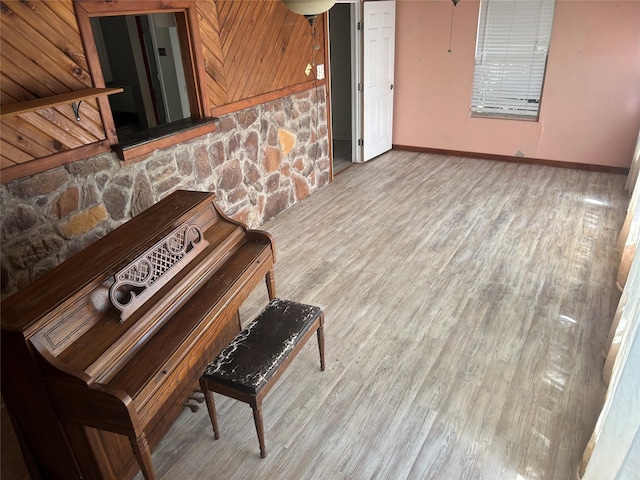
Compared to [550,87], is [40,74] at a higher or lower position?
higher

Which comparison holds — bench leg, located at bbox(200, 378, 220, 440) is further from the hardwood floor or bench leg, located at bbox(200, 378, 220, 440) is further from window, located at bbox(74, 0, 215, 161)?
window, located at bbox(74, 0, 215, 161)

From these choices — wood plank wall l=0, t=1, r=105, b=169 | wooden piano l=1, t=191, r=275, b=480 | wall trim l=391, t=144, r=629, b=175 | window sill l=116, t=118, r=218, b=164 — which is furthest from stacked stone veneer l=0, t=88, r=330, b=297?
wall trim l=391, t=144, r=629, b=175

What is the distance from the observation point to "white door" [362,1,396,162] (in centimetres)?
561

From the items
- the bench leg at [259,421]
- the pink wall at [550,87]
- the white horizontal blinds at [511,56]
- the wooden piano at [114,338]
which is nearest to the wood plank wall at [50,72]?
the wooden piano at [114,338]

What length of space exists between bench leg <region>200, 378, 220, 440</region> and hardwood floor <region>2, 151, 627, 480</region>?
0.17ft

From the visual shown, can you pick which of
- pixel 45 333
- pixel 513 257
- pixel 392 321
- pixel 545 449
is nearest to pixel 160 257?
pixel 45 333

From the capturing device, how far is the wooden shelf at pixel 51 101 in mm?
2057

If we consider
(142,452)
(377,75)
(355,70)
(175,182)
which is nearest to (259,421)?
(142,452)

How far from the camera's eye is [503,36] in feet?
18.7

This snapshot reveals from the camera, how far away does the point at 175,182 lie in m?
3.38

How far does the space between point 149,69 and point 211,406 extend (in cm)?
404

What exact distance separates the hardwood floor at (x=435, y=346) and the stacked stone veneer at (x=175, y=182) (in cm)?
45

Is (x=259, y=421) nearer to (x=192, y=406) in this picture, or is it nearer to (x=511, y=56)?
(x=192, y=406)

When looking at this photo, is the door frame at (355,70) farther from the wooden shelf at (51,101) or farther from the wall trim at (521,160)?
the wooden shelf at (51,101)
